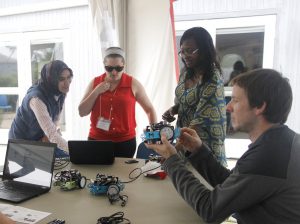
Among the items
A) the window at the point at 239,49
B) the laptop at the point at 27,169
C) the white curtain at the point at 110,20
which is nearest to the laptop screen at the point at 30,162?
the laptop at the point at 27,169

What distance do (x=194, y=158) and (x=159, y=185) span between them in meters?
0.25

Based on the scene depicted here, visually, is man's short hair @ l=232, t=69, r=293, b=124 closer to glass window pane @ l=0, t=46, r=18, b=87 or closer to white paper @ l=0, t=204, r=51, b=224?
white paper @ l=0, t=204, r=51, b=224

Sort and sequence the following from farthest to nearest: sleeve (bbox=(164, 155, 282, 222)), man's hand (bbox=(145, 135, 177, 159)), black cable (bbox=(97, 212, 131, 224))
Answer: man's hand (bbox=(145, 135, 177, 159)), black cable (bbox=(97, 212, 131, 224)), sleeve (bbox=(164, 155, 282, 222))

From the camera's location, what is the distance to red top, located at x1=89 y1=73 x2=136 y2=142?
2.25 metres

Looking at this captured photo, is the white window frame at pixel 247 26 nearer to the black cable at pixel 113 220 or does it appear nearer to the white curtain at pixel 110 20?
the white curtain at pixel 110 20

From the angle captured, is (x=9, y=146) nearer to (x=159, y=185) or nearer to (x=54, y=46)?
(x=159, y=185)

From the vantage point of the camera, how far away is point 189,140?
1.43m

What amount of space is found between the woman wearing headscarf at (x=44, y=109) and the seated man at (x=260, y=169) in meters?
1.06

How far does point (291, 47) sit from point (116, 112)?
6.98 feet

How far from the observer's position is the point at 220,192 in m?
0.98

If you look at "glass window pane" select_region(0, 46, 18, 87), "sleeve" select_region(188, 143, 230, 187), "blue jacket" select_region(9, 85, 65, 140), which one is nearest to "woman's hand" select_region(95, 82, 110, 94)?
"blue jacket" select_region(9, 85, 65, 140)

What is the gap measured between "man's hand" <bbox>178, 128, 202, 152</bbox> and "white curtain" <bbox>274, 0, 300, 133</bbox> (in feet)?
6.81

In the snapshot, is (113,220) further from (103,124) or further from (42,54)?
(42,54)

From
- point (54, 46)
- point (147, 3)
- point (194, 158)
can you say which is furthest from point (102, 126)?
point (54, 46)
